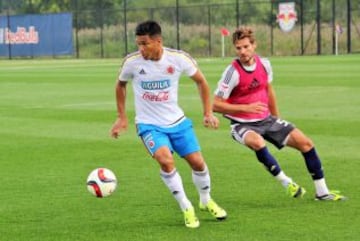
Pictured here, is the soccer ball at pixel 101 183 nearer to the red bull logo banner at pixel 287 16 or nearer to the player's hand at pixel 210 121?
the player's hand at pixel 210 121

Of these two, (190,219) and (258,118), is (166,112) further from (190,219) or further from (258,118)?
(258,118)

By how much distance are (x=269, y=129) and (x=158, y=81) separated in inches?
67.0

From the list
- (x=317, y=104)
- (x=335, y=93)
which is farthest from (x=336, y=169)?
(x=335, y=93)

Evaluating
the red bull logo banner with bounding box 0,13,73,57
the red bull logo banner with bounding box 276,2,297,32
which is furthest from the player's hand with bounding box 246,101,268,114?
the red bull logo banner with bounding box 0,13,73,57

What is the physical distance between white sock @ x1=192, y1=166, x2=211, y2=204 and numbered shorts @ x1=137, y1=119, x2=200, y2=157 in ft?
0.96

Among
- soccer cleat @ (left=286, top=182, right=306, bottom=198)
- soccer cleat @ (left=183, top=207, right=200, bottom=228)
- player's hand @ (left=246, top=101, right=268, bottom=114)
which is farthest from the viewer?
soccer cleat @ (left=286, top=182, right=306, bottom=198)

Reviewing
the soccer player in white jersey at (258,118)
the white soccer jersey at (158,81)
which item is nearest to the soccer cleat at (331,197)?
the soccer player in white jersey at (258,118)

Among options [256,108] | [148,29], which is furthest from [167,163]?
[256,108]

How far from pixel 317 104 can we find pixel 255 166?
9077 mm

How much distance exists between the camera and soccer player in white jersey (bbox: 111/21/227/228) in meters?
9.15

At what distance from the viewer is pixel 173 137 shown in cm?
933

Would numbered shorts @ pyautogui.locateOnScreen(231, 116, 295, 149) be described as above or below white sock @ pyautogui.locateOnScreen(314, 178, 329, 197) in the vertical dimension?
above

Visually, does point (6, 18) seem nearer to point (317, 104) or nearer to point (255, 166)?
point (317, 104)

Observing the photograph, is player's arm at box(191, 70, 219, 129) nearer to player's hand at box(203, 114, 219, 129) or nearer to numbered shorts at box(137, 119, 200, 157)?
player's hand at box(203, 114, 219, 129)
